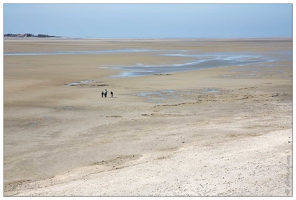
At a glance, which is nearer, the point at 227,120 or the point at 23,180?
the point at 23,180

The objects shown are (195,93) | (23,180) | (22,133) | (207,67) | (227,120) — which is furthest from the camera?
(207,67)

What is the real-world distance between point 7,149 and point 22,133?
2245 mm

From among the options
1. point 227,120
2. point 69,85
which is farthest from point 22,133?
point 69,85

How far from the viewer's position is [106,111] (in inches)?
854

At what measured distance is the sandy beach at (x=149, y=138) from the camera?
1032 cm

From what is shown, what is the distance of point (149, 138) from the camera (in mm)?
16109

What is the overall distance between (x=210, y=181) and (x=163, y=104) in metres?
13.7

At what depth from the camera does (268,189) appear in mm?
9164

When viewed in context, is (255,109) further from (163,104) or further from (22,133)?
(22,133)

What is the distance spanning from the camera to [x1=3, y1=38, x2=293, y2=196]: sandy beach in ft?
33.9

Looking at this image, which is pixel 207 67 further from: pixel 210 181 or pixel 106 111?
pixel 210 181

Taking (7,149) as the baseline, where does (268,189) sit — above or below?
above

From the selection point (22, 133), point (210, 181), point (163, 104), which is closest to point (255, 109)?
point (163, 104)

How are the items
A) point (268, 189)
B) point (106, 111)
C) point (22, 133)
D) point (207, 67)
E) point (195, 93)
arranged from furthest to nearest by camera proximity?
point (207, 67)
point (195, 93)
point (106, 111)
point (22, 133)
point (268, 189)
